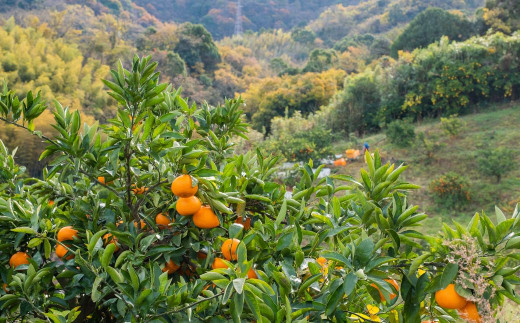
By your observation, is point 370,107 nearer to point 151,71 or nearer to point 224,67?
point 151,71

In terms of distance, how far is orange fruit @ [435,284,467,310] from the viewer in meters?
0.74

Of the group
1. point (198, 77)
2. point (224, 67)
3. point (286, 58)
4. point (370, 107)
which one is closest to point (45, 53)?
point (198, 77)

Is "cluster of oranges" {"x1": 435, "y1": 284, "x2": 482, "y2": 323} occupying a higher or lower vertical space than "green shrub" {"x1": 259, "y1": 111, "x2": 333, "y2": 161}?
higher

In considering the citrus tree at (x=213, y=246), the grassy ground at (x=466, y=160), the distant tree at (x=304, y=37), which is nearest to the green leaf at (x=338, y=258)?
the citrus tree at (x=213, y=246)

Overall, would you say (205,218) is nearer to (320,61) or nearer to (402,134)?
(402,134)

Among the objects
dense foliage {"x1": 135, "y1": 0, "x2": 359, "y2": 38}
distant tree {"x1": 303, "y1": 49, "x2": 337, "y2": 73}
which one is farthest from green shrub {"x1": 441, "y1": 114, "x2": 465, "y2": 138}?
dense foliage {"x1": 135, "y1": 0, "x2": 359, "y2": 38}

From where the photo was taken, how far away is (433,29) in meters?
12.9

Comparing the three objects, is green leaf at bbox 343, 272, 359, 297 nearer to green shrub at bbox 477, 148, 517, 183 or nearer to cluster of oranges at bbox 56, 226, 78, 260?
cluster of oranges at bbox 56, 226, 78, 260

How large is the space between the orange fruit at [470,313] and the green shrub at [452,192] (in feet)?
16.0

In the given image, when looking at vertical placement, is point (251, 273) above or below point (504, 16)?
below

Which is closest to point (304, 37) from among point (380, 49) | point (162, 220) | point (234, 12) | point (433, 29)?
point (380, 49)

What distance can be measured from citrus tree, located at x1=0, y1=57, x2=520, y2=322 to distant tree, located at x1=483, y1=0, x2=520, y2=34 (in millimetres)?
12094

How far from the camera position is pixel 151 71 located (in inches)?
35.5

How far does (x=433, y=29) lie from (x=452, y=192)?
9.61 meters
